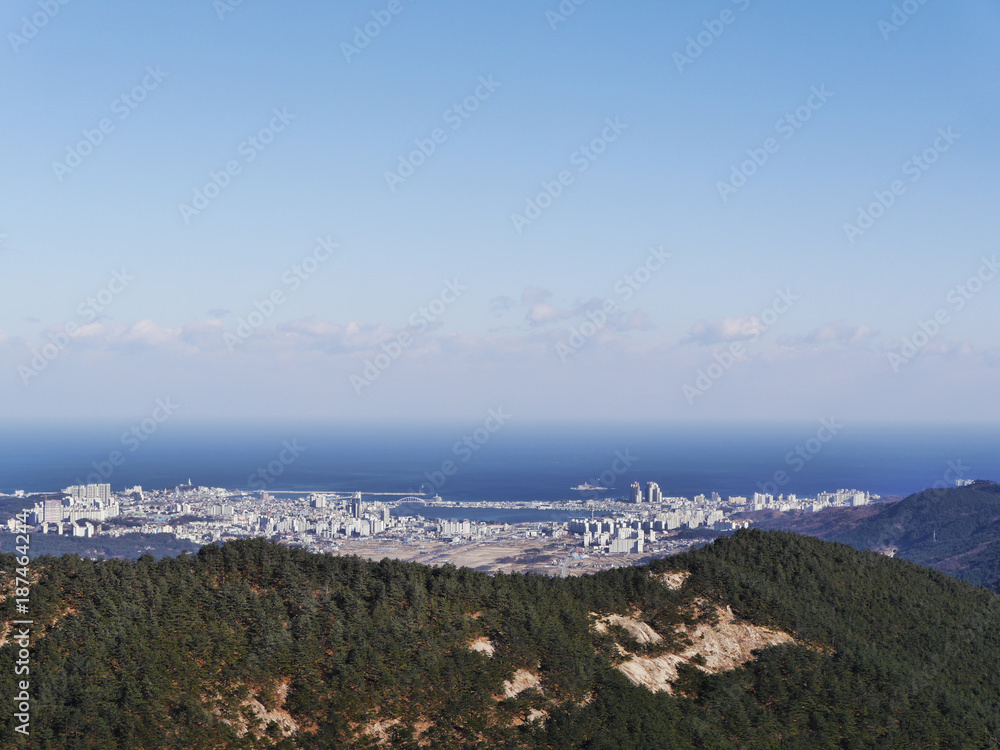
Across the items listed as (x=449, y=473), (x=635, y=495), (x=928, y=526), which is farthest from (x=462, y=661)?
(x=449, y=473)

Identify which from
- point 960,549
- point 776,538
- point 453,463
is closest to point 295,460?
A: point 453,463

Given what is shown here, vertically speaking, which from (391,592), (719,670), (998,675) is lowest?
(998,675)

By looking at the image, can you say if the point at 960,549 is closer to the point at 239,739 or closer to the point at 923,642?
the point at 923,642
